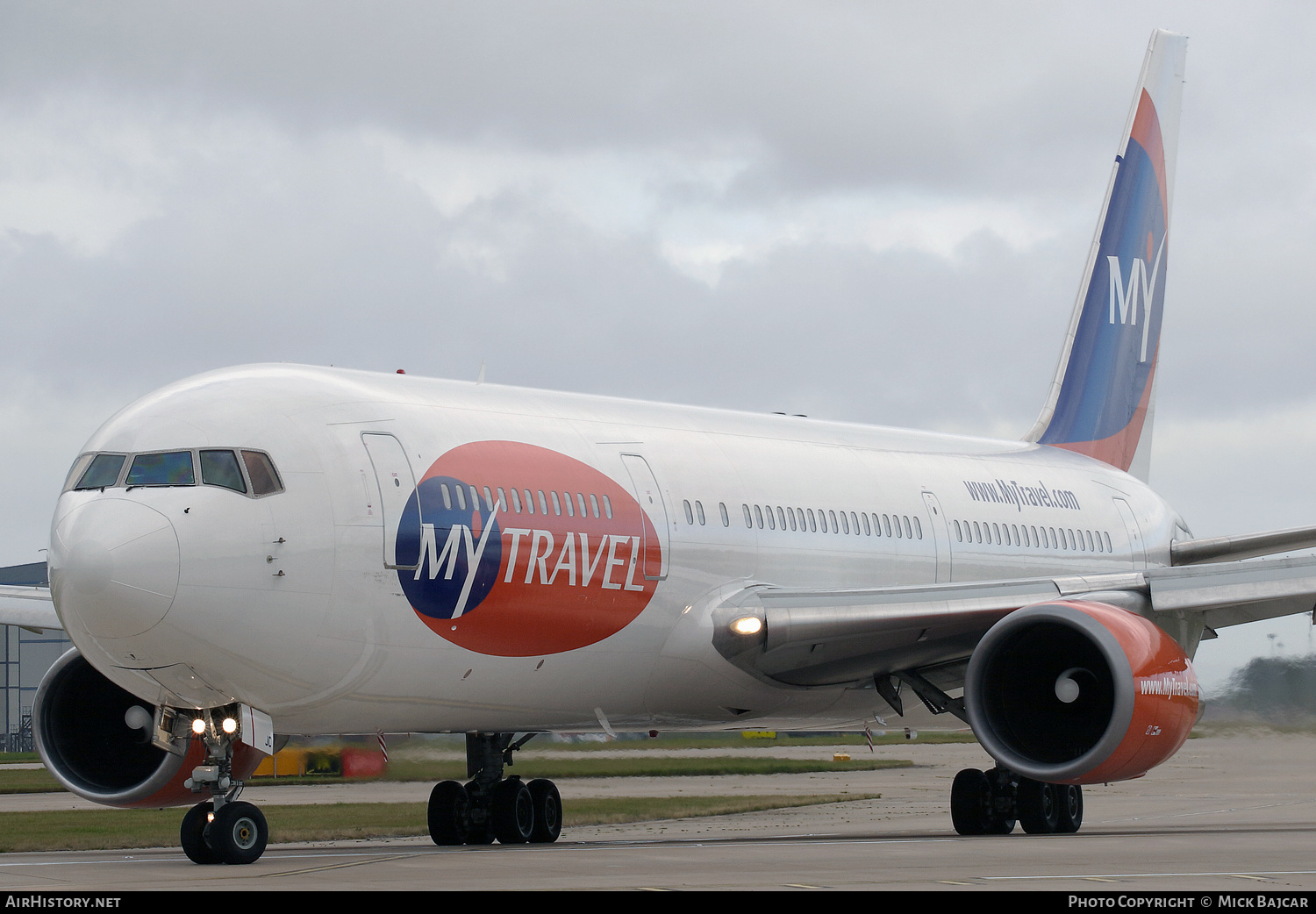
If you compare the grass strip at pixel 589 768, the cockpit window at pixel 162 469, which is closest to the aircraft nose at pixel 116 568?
the cockpit window at pixel 162 469

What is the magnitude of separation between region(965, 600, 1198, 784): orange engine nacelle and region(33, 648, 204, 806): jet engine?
652 centimetres

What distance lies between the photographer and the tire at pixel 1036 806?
1744 centimetres

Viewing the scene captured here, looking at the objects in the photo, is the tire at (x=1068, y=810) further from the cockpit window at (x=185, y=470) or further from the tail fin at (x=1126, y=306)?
the cockpit window at (x=185, y=470)

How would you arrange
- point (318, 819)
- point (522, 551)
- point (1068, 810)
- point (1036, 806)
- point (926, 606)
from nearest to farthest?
1. point (522, 551)
2. point (926, 606)
3. point (1036, 806)
4. point (1068, 810)
5. point (318, 819)

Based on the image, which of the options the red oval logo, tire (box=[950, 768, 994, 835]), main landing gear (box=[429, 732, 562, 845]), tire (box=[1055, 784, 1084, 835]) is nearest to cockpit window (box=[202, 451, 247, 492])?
the red oval logo

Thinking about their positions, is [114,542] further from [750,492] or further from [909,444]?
[909,444]

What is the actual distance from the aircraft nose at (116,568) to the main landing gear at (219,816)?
4.00 feet

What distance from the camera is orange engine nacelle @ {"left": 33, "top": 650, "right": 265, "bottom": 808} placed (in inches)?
575

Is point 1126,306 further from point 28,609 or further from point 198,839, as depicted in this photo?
point 198,839

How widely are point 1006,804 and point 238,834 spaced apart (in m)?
8.22

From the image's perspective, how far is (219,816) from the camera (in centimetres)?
1208

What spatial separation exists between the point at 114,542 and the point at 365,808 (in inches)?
456

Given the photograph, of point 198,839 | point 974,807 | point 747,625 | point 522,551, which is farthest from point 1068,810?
point 198,839
